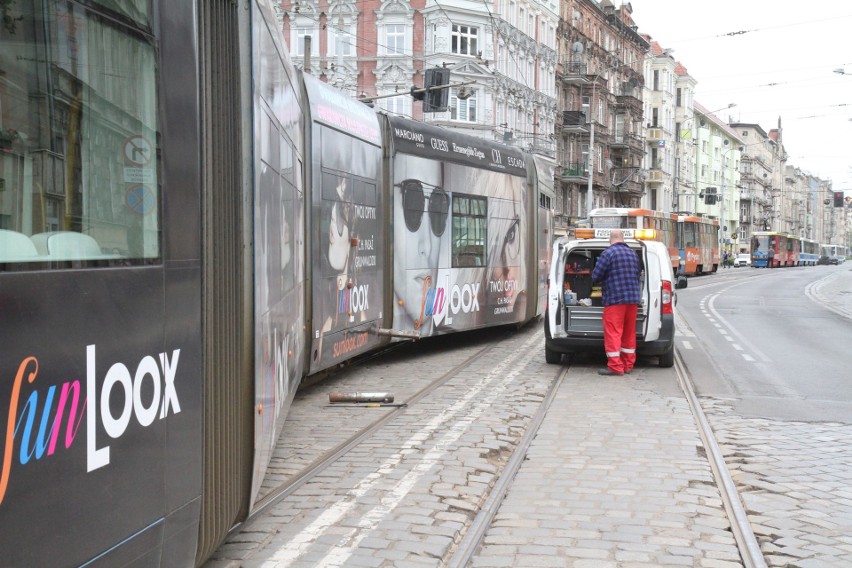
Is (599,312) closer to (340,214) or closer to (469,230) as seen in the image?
(469,230)

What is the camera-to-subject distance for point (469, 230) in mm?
14477

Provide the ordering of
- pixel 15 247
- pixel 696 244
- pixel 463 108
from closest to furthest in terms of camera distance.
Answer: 1. pixel 15 247
2. pixel 463 108
3. pixel 696 244

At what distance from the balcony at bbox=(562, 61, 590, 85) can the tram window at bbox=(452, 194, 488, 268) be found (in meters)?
54.1

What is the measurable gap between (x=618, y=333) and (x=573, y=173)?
55835 millimetres

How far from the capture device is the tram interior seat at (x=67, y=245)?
256 cm

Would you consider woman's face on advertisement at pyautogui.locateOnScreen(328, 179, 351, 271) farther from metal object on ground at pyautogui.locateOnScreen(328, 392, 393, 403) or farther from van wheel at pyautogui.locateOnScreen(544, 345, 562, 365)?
van wheel at pyautogui.locateOnScreen(544, 345, 562, 365)

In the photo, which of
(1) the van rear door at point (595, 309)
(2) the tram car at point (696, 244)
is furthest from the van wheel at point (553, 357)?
(2) the tram car at point (696, 244)

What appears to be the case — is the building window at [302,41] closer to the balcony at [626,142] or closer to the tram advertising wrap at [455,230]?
the balcony at [626,142]

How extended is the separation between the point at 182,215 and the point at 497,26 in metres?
51.3

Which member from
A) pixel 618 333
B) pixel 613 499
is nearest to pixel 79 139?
pixel 613 499

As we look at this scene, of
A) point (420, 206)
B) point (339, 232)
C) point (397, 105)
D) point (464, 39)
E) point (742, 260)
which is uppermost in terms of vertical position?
point (464, 39)

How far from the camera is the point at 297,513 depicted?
18.5ft

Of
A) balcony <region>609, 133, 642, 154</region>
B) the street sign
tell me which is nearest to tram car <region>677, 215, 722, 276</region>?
balcony <region>609, 133, 642, 154</region>

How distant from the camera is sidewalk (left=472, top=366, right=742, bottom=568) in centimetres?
497
